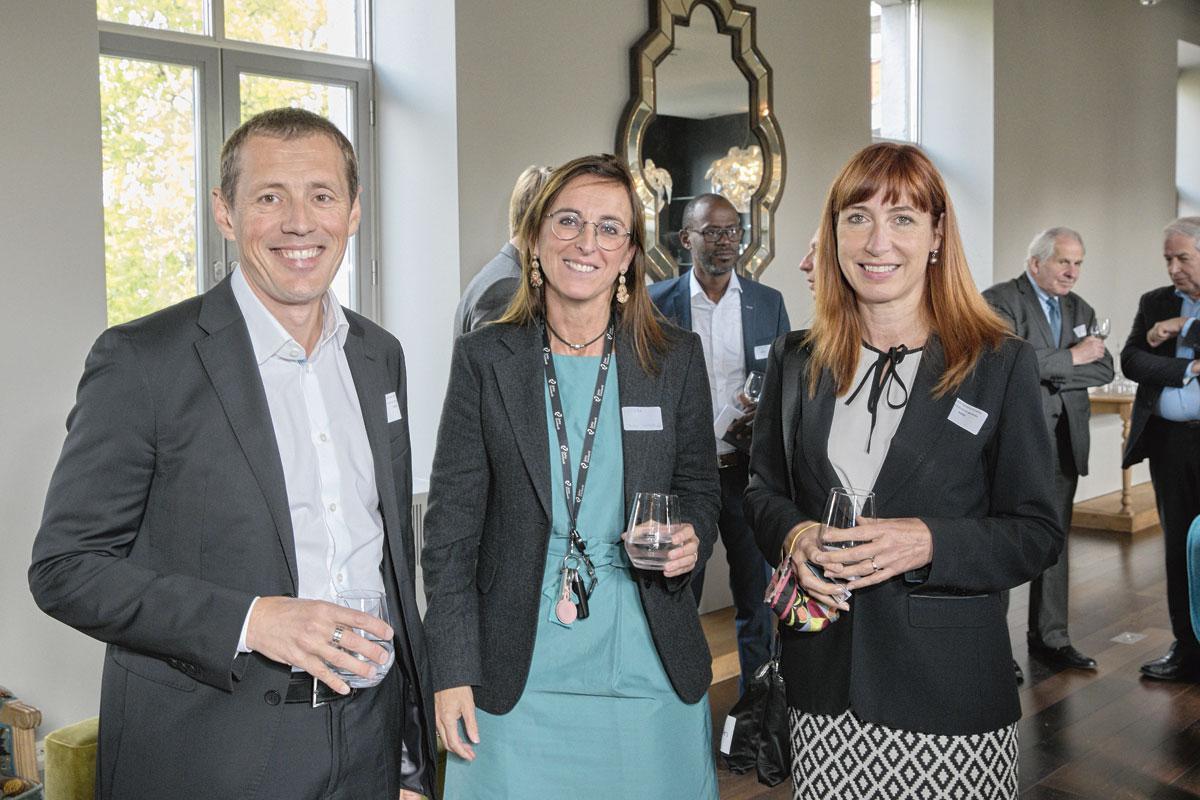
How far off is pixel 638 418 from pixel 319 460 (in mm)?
633

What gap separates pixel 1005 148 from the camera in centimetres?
818

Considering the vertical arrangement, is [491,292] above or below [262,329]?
above

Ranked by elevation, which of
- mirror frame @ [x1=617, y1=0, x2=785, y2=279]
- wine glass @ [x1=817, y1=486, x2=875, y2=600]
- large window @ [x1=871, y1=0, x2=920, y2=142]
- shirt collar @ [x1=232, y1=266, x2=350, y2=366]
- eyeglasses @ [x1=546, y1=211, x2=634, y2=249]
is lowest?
wine glass @ [x1=817, y1=486, x2=875, y2=600]

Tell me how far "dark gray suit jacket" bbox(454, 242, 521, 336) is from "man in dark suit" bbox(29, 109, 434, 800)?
166 cm

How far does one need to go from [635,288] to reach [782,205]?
4.21 metres

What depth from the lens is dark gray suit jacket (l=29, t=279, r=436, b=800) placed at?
1.41m

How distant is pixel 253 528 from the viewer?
1.51 metres

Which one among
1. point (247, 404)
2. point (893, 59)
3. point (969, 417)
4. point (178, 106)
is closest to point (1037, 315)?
point (969, 417)

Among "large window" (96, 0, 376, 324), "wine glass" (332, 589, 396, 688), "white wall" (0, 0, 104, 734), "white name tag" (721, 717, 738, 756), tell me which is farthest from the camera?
"large window" (96, 0, 376, 324)

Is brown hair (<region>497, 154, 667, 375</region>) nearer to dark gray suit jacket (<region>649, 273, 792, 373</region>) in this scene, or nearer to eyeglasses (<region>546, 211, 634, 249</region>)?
eyeglasses (<region>546, 211, 634, 249</region>)

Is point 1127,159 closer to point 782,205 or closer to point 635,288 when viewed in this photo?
point 782,205

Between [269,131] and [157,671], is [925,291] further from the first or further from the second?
[157,671]

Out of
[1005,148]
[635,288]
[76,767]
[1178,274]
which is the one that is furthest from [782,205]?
Answer: [76,767]

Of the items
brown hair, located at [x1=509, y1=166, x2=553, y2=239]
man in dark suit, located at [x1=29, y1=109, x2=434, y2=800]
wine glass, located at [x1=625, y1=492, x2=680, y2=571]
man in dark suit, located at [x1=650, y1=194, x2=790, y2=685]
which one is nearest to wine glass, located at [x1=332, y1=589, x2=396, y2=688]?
man in dark suit, located at [x1=29, y1=109, x2=434, y2=800]
